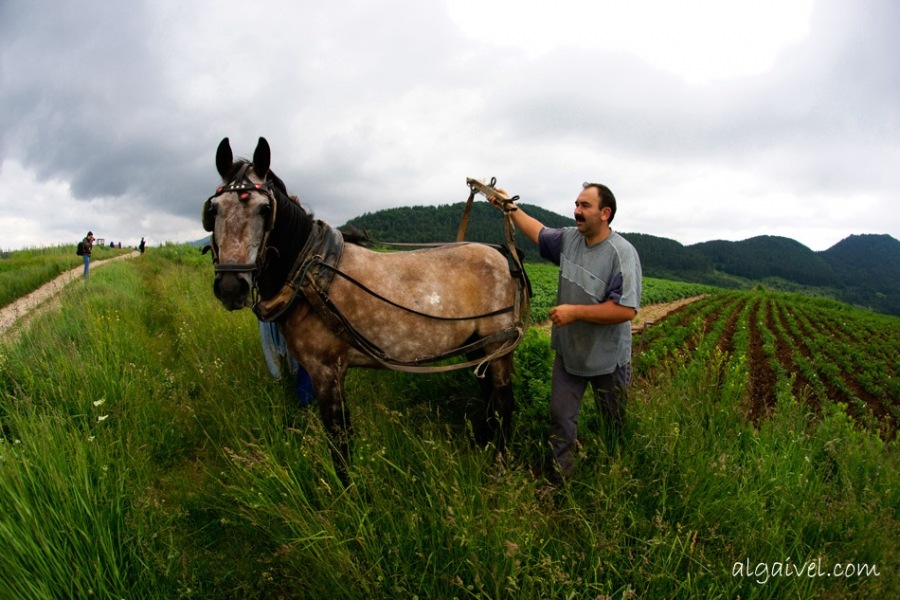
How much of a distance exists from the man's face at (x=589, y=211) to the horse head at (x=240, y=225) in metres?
1.90

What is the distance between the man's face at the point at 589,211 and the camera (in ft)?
8.70

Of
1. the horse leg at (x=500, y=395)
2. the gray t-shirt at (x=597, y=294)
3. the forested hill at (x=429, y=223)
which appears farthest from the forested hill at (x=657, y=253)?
the gray t-shirt at (x=597, y=294)

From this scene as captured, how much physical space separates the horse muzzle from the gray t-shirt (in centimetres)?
206

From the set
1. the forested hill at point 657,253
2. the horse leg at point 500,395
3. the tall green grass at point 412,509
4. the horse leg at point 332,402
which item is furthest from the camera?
the forested hill at point 657,253

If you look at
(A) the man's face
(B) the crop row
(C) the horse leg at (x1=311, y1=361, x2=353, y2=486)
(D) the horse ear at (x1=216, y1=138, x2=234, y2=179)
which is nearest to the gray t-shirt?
(A) the man's face

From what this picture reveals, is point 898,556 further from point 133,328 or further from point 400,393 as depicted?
point 133,328

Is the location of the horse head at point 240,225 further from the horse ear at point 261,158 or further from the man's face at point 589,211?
the man's face at point 589,211

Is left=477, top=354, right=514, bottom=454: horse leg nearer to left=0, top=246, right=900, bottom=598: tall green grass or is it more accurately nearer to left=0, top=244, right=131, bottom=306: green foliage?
left=0, top=246, right=900, bottom=598: tall green grass

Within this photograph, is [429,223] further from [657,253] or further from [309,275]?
[309,275]

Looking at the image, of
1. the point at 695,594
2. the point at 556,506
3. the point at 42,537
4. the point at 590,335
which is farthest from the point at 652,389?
the point at 42,537

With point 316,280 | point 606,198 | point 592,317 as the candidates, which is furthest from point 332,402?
point 606,198

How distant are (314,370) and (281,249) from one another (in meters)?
0.80

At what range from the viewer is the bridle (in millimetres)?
2177

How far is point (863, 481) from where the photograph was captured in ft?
9.67
